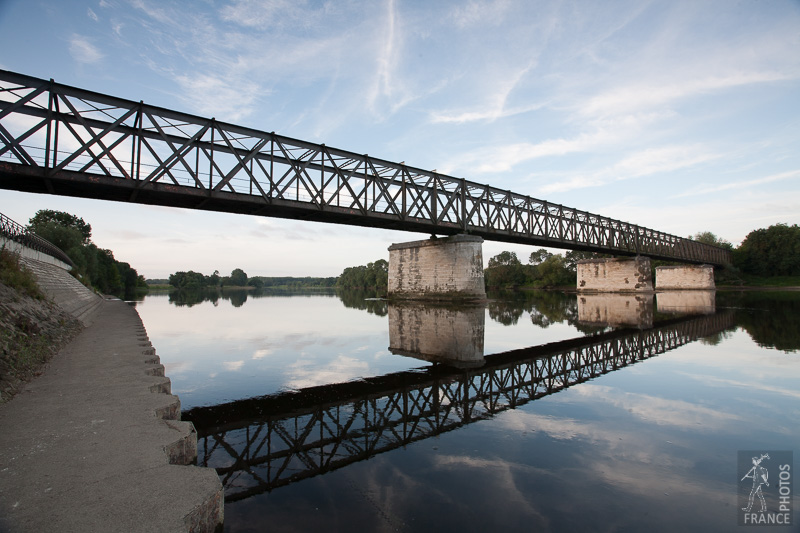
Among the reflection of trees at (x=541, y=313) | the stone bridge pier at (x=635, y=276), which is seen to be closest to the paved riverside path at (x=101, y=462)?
the reflection of trees at (x=541, y=313)

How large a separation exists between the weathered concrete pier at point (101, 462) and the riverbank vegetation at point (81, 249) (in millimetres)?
31267

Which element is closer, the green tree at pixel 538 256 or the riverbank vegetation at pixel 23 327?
the riverbank vegetation at pixel 23 327

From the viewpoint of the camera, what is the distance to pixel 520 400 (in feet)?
28.0

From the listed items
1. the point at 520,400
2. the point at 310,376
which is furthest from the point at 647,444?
the point at 310,376

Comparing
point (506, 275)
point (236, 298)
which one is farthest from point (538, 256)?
point (236, 298)

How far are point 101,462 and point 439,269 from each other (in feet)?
124

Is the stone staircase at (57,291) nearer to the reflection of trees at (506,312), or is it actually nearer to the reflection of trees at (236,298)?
the reflection of trees at (506,312)

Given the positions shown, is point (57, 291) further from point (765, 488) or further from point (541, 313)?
point (541, 313)

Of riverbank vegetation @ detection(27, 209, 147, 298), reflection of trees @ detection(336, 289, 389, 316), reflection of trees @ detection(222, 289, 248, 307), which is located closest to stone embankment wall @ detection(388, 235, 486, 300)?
reflection of trees @ detection(336, 289, 389, 316)

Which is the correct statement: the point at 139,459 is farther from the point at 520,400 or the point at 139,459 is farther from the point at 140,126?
the point at 140,126

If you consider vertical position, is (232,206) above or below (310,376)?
above

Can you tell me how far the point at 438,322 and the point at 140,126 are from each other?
19.7m

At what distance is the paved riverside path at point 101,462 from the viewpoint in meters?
3.20

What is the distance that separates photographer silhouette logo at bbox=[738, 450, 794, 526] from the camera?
4.07 meters
